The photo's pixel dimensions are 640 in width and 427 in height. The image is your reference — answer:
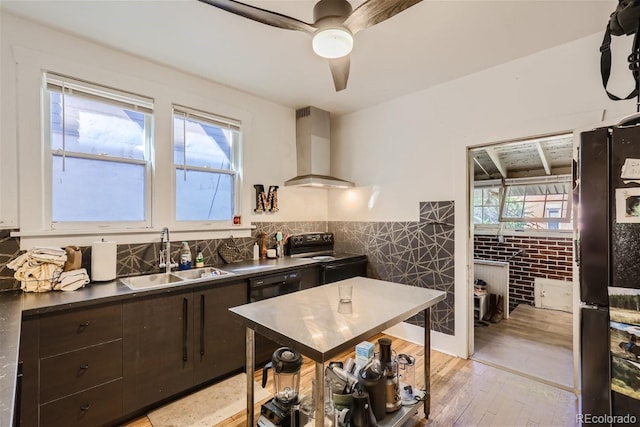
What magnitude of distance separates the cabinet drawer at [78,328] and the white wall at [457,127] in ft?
8.88

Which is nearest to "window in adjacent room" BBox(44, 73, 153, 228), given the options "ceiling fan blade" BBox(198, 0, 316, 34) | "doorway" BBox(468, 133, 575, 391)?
"ceiling fan blade" BBox(198, 0, 316, 34)

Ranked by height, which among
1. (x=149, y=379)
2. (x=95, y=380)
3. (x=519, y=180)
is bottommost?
(x=149, y=379)

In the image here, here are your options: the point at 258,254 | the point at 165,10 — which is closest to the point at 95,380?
the point at 258,254

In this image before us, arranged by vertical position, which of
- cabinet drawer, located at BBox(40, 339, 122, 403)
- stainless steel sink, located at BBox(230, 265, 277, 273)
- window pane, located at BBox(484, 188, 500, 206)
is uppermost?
window pane, located at BBox(484, 188, 500, 206)

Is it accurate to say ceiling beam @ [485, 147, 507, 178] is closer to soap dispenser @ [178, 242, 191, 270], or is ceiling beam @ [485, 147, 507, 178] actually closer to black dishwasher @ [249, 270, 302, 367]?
black dishwasher @ [249, 270, 302, 367]

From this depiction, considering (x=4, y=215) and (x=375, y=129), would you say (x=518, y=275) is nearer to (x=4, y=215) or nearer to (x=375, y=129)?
(x=375, y=129)

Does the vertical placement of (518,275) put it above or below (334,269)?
below

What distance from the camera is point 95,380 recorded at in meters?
1.76

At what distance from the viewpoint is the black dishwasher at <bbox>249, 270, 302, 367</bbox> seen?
2.51 m

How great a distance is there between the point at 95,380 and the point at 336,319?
1.57 metres

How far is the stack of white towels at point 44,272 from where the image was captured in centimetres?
180

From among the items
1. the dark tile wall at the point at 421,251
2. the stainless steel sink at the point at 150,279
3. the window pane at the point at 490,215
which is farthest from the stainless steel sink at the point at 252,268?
the window pane at the point at 490,215

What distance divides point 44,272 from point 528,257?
5.60m

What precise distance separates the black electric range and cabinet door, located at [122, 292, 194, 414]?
4.58ft
